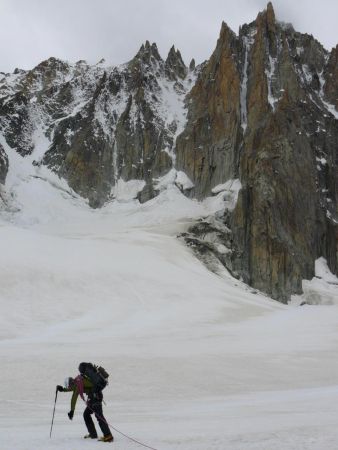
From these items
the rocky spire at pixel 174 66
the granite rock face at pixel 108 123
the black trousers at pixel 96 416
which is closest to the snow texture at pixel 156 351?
the black trousers at pixel 96 416

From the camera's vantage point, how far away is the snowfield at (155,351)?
974 centimetres

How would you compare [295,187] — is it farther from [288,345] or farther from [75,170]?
[288,345]

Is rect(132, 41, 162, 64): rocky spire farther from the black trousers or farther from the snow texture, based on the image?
the black trousers

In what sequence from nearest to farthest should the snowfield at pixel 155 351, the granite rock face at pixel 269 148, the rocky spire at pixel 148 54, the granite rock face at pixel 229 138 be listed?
the snowfield at pixel 155 351, the granite rock face at pixel 269 148, the granite rock face at pixel 229 138, the rocky spire at pixel 148 54

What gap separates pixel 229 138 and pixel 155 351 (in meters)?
89.1

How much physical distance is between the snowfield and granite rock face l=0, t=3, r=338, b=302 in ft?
91.5

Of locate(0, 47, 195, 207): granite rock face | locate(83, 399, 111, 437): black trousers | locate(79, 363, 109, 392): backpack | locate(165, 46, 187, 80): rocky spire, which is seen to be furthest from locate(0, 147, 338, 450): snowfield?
locate(165, 46, 187, 80): rocky spire

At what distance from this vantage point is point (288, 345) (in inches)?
1079

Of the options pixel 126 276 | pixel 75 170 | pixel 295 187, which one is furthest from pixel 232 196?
pixel 126 276

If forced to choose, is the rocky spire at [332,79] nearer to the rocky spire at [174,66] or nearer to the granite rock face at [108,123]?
the granite rock face at [108,123]

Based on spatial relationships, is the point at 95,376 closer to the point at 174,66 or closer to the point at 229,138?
the point at 229,138

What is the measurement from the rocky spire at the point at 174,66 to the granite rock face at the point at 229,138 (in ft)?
1.21

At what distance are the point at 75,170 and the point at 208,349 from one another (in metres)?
101

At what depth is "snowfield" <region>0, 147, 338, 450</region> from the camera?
974 cm
